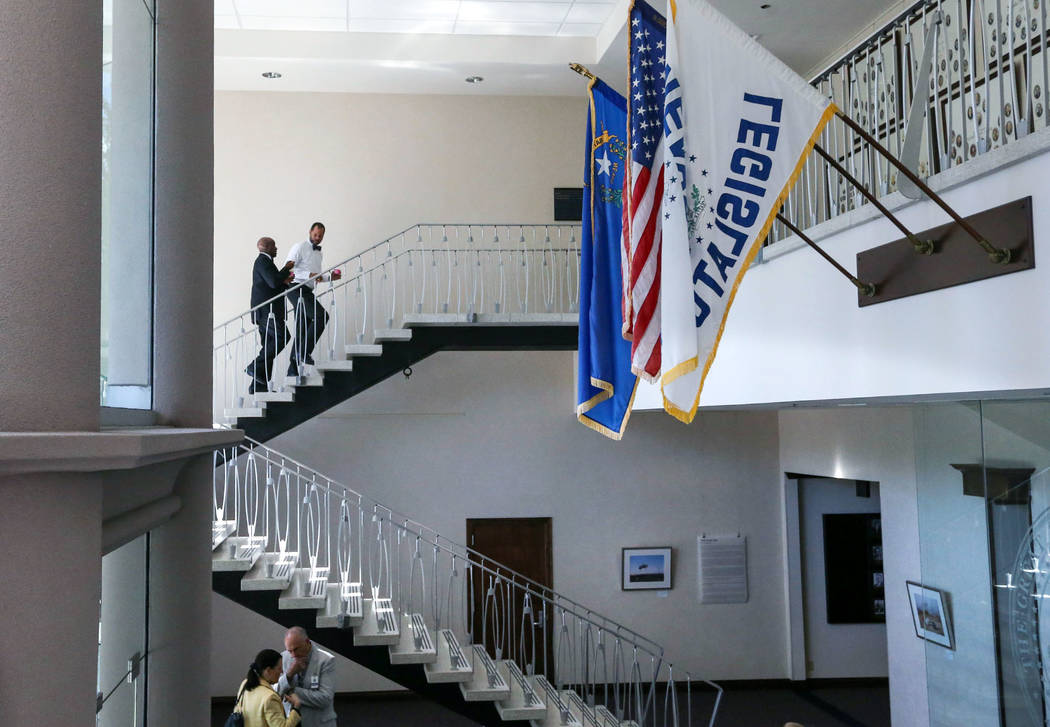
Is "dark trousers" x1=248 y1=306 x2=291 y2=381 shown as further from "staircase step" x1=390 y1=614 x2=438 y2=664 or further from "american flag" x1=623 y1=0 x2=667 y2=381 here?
"american flag" x1=623 y1=0 x2=667 y2=381

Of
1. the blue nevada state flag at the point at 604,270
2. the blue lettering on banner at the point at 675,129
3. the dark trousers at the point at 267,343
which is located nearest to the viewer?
the blue lettering on banner at the point at 675,129

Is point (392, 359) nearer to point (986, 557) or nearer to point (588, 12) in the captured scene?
point (588, 12)

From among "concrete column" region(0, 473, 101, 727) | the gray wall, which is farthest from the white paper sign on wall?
"concrete column" region(0, 473, 101, 727)

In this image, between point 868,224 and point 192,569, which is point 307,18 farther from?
point 192,569

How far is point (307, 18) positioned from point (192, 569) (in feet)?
28.0

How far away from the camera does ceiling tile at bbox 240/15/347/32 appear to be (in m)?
10.6

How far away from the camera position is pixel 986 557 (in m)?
5.79

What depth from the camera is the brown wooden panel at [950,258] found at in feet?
12.4

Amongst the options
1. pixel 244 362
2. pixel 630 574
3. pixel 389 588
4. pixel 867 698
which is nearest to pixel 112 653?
pixel 389 588

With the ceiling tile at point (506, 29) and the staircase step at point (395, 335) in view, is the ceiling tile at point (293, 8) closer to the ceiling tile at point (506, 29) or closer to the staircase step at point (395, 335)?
the ceiling tile at point (506, 29)

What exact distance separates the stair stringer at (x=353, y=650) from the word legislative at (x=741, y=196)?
5716 millimetres

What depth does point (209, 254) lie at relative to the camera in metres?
3.91

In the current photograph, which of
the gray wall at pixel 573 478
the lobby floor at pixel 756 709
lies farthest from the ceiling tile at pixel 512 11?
the lobby floor at pixel 756 709

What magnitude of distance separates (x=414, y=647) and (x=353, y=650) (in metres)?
0.60
